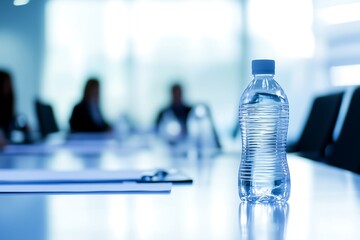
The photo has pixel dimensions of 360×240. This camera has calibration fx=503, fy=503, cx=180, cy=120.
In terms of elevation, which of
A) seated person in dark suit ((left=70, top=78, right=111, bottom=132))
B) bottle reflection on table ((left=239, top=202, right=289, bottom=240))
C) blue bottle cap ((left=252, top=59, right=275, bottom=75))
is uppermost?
blue bottle cap ((left=252, top=59, right=275, bottom=75))

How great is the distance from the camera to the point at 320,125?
7.72 ft

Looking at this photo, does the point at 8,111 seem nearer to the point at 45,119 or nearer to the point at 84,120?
the point at 45,119

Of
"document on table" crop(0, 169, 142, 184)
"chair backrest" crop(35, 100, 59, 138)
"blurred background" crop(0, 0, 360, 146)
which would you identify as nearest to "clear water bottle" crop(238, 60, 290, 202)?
"document on table" crop(0, 169, 142, 184)

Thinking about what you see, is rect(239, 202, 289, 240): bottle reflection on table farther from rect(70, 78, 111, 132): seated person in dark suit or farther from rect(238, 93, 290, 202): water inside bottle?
rect(70, 78, 111, 132): seated person in dark suit

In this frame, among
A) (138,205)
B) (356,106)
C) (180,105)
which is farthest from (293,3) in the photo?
(138,205)

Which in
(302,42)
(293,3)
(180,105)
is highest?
(293,3)

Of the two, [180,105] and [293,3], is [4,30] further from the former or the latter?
[293,3]

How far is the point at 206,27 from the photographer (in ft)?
22.0

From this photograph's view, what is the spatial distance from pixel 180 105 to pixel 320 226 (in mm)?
5087

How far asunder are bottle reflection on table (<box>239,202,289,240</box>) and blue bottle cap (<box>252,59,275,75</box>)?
21 cm

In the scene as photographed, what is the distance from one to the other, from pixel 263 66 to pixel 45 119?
11.2 feet

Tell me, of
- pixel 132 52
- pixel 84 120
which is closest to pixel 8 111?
pixel 84 120

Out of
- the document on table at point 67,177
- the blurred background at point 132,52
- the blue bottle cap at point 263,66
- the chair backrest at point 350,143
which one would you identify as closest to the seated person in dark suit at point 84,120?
the blurred background at point 132,52

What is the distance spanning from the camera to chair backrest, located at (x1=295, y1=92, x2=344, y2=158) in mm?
2171
